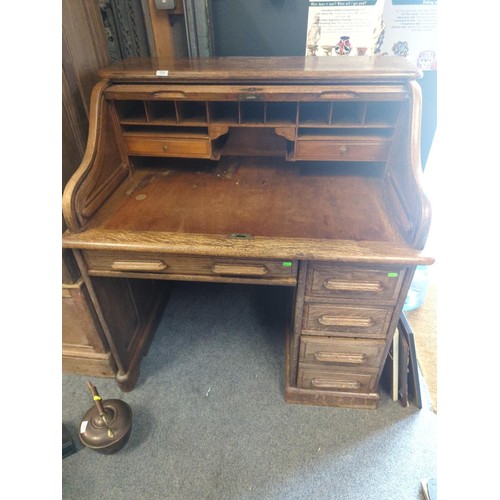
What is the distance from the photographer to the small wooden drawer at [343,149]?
124cm

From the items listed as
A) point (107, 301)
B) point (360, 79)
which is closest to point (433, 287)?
point (360, 79)

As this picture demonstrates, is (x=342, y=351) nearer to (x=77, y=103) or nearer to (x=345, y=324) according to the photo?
(x=345, y=324)

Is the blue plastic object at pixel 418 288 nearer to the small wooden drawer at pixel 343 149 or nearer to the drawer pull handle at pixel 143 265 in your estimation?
the small wooden drawer at pixel 343 149

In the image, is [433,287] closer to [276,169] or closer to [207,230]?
[276,169]

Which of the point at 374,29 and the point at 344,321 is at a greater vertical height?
the point at 374,29

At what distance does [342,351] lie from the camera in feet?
4.33

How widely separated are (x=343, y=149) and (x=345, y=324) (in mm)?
622

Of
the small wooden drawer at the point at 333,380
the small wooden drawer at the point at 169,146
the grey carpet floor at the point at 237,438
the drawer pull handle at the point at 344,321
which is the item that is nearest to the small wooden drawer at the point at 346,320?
the drawer pull handle at the point at 344,321

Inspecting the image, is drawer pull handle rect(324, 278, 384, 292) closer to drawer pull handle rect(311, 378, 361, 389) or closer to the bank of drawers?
the bank of drawers

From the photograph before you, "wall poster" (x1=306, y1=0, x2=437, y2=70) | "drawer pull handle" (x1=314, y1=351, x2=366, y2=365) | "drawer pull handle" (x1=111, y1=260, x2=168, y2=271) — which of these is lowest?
"drawer pull handle" (x1=314, y1=351, x2=366, y2=365)

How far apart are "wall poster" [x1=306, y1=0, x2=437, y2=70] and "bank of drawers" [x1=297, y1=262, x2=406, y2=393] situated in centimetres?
98

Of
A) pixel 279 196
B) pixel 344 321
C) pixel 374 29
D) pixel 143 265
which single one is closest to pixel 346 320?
pixel 344 321

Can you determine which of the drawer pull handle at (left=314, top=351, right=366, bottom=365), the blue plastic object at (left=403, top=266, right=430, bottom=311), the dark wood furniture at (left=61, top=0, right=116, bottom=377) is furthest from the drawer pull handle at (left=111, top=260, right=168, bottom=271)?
the blue plastic object at (left=403, top=266, right=430, bottom=311)

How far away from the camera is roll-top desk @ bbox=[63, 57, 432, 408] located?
1073mm
